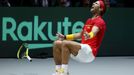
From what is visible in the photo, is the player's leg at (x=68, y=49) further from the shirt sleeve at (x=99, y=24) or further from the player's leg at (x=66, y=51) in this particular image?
the shirt sleeve at (x=99, y=24)

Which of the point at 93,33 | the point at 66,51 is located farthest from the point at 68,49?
the point at 93,33

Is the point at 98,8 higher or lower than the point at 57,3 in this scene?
higher

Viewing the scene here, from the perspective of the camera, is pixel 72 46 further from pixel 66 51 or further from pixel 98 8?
pixel 98 8

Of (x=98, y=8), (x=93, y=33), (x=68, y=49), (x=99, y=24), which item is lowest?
(x=68, y=49)

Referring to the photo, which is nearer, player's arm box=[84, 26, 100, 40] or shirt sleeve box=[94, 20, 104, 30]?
player's arm box=[84, 26, 100, 40]

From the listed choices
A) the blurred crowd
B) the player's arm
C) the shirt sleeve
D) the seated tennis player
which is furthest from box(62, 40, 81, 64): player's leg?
the blurred crowd

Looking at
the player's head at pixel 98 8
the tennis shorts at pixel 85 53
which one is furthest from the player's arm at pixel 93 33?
the player's head at pixel 98 8

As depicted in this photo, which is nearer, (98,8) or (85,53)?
(85,53)

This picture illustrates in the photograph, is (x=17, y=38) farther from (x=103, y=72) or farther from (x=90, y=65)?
(x=103, y=72)

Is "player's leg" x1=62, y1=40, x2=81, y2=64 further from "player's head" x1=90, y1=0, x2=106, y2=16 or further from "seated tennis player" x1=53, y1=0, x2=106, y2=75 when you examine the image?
"player's head" x1=90, y1=0, x2=106, y2=16

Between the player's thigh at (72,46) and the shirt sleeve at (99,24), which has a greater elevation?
the shirt sleeve at (99,24)

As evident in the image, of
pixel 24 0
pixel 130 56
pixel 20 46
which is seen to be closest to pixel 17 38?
pixel 20 46

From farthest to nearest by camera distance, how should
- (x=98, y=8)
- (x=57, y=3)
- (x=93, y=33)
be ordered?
1. (x=57, y=3)
2. (x=98, y=8)
3. (x=93, y=33)

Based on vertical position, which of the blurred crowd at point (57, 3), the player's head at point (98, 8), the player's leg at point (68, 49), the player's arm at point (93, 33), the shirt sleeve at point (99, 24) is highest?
the player's head at point (98, 8)
